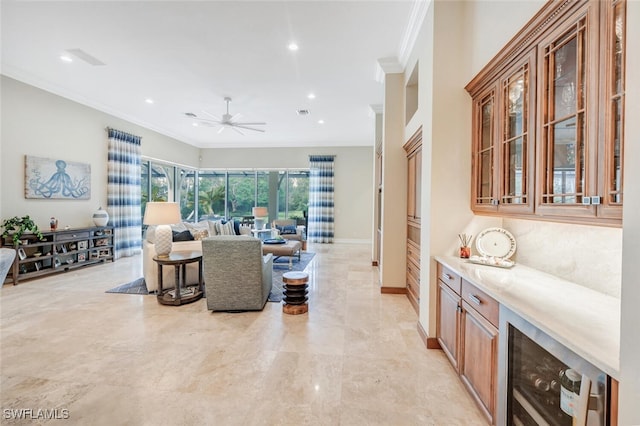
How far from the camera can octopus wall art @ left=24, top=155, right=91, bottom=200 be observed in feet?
15.3

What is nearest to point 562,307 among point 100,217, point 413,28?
point 413,28

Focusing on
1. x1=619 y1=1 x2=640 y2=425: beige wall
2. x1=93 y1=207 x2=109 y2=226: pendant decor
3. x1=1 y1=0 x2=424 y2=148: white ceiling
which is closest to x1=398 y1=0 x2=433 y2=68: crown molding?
x1=1 y1=0 x2=424 y2=148: white ceiling

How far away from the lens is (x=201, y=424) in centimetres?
166

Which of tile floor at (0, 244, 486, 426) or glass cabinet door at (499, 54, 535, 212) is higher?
glass cabinet door at (499, 54, 535, 212)

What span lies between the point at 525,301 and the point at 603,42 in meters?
1.23

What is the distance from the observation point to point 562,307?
4.39 feet

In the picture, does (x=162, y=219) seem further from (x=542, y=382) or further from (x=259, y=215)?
(x=259, y=215)

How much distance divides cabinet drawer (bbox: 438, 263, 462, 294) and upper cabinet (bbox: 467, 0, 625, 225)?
1.87 feet

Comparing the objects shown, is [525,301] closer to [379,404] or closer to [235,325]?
[379,404]

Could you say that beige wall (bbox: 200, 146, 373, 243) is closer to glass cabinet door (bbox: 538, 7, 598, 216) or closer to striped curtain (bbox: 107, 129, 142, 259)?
striped curtain (bbox: 107, 129, 142, 259)

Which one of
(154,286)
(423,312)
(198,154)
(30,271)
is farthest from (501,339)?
(198,154)

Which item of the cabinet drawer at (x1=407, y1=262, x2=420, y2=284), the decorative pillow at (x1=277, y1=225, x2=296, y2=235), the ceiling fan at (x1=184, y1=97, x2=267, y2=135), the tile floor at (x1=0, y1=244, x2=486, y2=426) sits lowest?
the tile floor at (x1=0, y1=244, x2=486, y2=426)

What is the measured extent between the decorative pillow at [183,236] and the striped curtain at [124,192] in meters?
2.31

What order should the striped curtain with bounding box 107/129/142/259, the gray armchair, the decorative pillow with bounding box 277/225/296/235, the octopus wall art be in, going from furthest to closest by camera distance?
the decorative pillow with bounding box 277/225/296/235 < the striped curtain with bounding box 107/129/142/259 < the octopus wall art < the gray armchair
